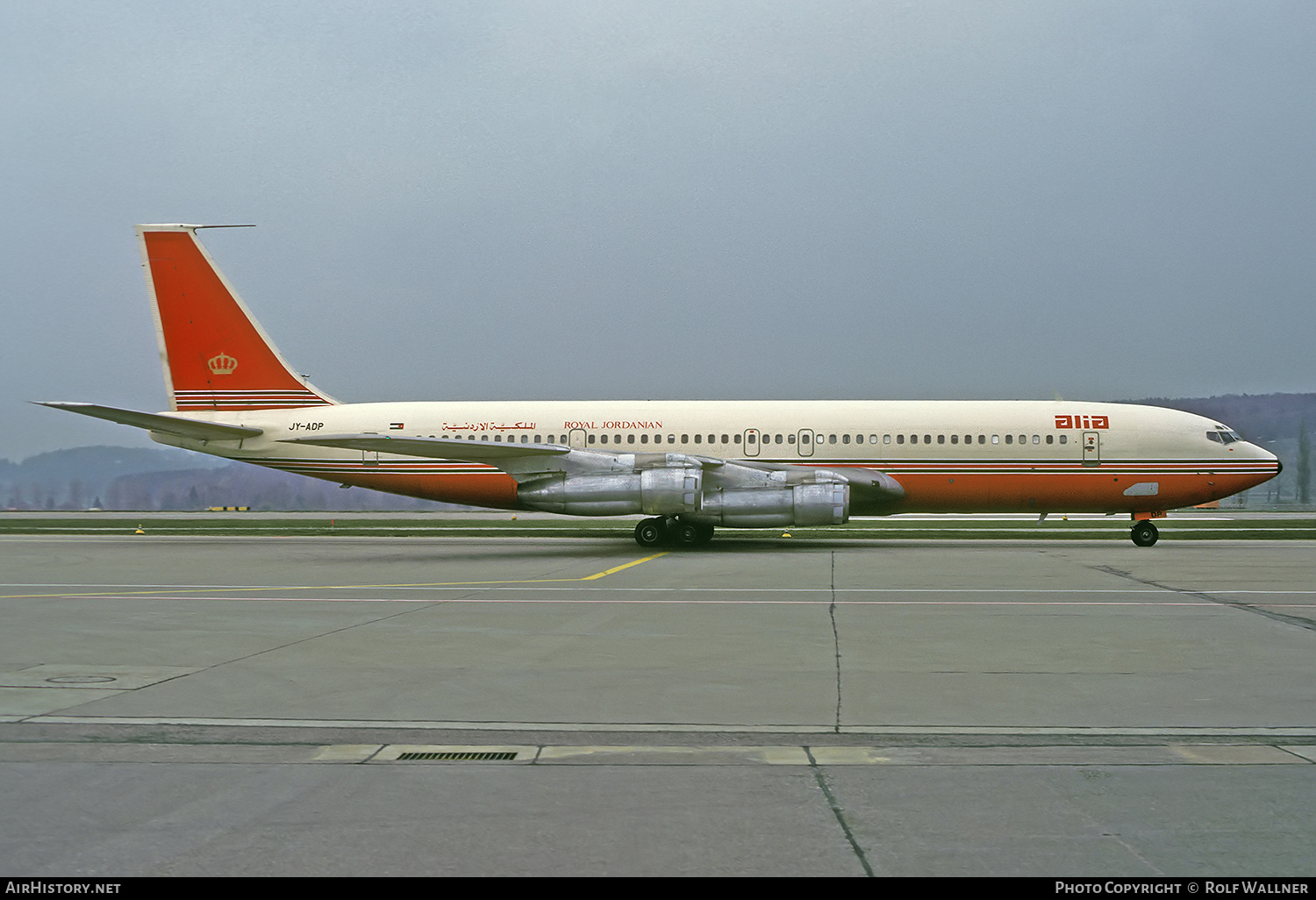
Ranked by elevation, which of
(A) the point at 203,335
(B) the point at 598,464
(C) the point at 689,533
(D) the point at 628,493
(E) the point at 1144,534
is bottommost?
(E) the point at 1144,534

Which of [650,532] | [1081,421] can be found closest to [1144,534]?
[1081,421]

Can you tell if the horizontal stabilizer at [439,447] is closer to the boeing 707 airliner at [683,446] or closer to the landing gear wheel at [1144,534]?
the boeing 707 airliner at [683,446]

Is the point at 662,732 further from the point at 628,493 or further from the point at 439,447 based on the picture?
the point at 439,447

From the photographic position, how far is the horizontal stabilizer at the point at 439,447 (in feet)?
86.0

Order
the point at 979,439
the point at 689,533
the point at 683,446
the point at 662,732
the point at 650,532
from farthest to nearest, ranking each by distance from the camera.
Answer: the point at 683,446 < the point at 979,439 < the point at 689,533 < the point at 650,532 < the point at 662,732

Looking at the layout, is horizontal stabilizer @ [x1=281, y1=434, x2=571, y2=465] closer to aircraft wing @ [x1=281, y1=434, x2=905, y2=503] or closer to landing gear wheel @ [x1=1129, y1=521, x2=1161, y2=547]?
aircraft wing @ [x1=281, y1=434, x2=905, y2=503]

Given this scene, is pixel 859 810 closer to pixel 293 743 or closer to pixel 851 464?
pixel 293 743

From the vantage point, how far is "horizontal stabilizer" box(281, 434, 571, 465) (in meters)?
26.2

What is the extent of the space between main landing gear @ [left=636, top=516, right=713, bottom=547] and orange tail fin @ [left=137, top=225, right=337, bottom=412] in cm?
1155

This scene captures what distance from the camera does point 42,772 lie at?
6207 millimetres

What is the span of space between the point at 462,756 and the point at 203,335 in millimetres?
28124

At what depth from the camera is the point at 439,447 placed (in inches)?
1052

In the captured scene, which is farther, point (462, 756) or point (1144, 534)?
point (1144, 534)

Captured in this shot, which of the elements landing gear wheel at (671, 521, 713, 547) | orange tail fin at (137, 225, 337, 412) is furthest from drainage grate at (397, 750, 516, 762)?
orange tail fin at (137, 225, 337, 412)
